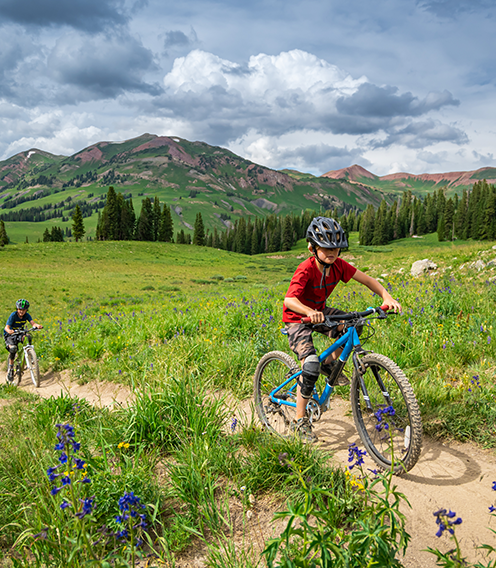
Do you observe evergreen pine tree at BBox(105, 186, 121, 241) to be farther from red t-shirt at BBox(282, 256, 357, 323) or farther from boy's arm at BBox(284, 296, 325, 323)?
boy's arm at BBox(284, 296, 325, 323)

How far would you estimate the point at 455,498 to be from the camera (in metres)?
3.10

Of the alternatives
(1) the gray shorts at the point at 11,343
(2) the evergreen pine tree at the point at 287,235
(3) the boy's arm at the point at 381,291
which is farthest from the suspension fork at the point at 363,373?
(2) the evergreen pine tree at the point at 287,235

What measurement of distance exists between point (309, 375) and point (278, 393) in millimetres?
950

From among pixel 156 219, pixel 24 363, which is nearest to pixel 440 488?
pixel 24 363

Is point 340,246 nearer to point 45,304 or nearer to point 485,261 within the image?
point 485,261

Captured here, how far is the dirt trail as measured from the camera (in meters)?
2.60

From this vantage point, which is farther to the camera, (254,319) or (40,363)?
(40,363)

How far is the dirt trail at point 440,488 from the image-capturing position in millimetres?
2602

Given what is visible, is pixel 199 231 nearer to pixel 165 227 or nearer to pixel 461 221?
pixel 165 227

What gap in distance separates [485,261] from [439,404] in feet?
36.5

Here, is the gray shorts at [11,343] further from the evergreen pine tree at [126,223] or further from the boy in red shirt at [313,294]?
the evergreen pine tree at [126,223]

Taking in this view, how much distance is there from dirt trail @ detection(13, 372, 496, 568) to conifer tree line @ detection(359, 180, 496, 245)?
9576 cm

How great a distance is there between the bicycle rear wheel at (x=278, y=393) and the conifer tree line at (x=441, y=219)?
95757 mm

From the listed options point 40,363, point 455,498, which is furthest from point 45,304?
point 455,498
